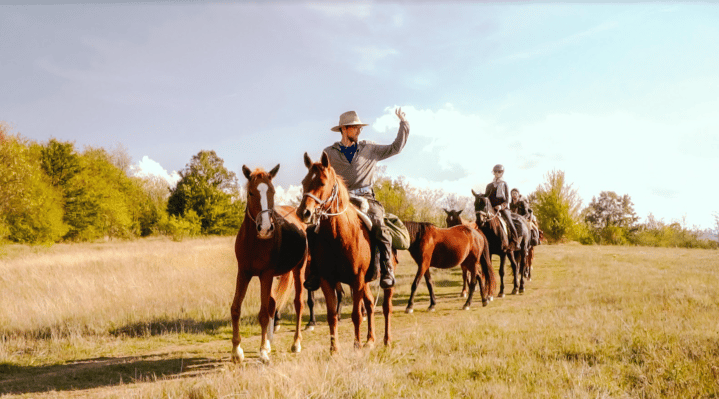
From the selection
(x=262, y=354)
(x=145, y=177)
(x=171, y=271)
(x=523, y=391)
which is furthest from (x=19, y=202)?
(x=145, y=177)

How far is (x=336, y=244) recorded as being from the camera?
4695mm

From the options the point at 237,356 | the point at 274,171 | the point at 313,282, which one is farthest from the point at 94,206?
the point at 313,282

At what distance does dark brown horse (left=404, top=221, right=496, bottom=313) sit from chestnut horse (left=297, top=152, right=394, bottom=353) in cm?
370

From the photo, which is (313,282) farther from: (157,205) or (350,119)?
(157,205)

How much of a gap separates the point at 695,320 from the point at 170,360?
25.7 feet

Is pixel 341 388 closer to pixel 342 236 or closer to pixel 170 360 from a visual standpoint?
pixel 342 236

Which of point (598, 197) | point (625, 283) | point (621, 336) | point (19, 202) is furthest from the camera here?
point (598, 197)

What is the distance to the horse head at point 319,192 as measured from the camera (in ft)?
13.1

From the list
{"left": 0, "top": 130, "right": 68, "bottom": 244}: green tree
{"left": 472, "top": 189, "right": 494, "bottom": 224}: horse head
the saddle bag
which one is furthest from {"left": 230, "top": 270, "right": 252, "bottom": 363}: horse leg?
{"left": 0, "top": 130, "right": 68, "bottom": 244}: green tree

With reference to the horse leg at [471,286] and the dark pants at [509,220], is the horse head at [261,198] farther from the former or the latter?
the dark pants at [509,220]

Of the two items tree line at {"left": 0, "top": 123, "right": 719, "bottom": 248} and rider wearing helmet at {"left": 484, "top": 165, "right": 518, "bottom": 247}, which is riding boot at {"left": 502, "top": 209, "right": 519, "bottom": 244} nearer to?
rider wearing helmet at {"left": 484, "top": 165, "right": 518, "bottom": 247}

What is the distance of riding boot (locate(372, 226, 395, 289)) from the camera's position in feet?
16.9

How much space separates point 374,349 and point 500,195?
743cm

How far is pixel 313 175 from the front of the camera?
168 inches
